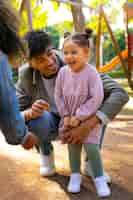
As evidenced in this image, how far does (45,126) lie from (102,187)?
1.56 feet

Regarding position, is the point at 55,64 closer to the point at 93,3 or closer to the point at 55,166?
the point at 55,166

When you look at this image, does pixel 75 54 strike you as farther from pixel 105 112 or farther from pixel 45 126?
pixel 45 126

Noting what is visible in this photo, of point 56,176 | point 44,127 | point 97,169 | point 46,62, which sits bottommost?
point 56,176

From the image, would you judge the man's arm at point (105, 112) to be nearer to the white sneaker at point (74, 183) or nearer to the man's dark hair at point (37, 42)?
the white sneaker at point (74, 183)

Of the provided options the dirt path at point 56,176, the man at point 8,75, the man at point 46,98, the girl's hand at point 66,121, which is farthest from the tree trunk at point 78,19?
the man at point 8,75

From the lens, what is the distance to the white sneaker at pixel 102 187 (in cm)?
232

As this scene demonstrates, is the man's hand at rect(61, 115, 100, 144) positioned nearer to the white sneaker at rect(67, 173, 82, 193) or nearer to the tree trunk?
the white sneaker at rect(67, 173, 82, 193)

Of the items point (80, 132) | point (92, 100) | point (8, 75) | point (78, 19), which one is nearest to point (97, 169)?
point (80, 132)

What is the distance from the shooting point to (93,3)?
15602 millimetres

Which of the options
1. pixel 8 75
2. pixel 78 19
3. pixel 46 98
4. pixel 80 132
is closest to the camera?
pixel 8 75

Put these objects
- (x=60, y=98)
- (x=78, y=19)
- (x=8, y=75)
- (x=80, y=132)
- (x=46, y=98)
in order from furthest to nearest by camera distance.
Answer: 1. (x=78, y=19)
2. (x=46, y=98)
3. (x=60, y=98)
4. (x=80, y=132)
5. (x=8, y=75)

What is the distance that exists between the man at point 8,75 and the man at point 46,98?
746 mm

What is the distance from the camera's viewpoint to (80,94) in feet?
7.75

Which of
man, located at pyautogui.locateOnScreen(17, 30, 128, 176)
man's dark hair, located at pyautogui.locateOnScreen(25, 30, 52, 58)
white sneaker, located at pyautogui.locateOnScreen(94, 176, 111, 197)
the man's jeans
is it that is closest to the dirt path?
white sneaker, located at pyautogui.locateOnScreen(94, 176, 111, 197)
